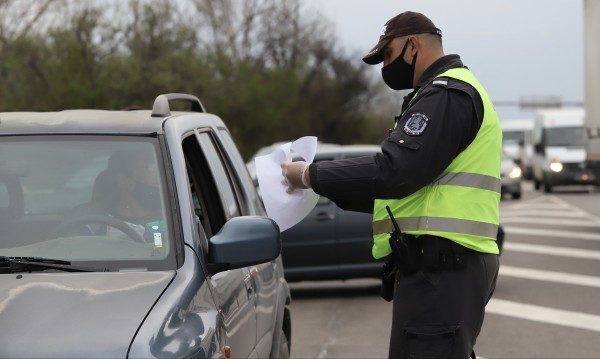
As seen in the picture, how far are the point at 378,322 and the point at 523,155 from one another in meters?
46.6

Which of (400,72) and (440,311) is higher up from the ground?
(400,72)

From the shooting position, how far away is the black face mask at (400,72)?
4.31m

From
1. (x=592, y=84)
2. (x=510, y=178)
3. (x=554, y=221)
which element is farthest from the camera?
(x=510, y=178)

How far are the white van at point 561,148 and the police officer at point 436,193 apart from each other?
3301cm

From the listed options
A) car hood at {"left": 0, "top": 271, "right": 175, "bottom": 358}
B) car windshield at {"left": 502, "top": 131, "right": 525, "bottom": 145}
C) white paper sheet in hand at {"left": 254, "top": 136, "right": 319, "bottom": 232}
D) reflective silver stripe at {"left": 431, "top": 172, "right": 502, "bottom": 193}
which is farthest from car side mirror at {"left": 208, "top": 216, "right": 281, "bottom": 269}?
car windshield at {"left": 502, "top": 131, "right": 525, "bottom": 145}

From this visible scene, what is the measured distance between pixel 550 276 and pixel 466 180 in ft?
33.3

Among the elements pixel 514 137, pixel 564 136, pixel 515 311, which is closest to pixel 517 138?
pixel 514 137

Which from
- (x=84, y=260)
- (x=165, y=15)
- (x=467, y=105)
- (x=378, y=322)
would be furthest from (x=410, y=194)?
(x=165, y=15)

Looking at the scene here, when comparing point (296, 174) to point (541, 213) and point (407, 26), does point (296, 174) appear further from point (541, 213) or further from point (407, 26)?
point (541, 213)

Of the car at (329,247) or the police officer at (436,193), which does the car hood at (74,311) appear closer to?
the police officer at (436,193)

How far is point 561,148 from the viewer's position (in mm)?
37312

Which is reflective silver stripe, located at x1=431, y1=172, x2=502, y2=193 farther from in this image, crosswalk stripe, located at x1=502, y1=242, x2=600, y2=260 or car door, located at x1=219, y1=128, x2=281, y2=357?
crosswalk stripe, located at x1=502, y1=242, x2=600, y2=260

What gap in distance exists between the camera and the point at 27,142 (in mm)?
4672

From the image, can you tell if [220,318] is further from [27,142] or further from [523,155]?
[523,155]
